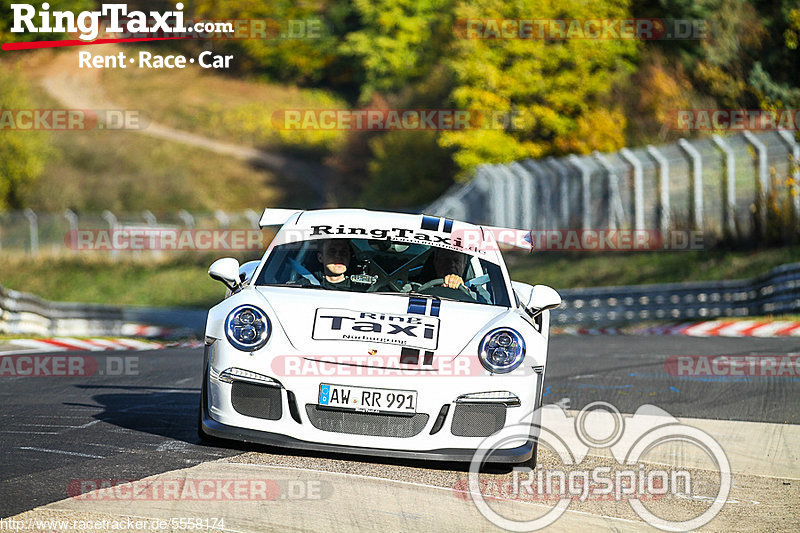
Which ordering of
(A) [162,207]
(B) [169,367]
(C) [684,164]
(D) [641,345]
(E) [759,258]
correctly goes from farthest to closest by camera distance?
(A) [162,207] → (C) [684,164] → (E) [759,258] → (D) [641,345] → (B) [169,367]

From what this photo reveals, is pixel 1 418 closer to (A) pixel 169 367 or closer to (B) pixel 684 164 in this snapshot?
(A) pixel 169 367

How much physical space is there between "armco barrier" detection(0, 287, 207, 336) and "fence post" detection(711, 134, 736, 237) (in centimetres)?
1102

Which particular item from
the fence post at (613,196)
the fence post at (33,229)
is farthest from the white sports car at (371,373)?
the fence post at (33,229)

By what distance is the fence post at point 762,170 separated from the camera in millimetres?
23141

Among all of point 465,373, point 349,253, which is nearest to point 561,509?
point 465,373

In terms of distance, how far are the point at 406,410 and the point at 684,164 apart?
2008cm

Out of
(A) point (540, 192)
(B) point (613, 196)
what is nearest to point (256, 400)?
(B) point (613, 196)

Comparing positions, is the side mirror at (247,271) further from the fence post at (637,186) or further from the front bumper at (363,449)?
the fence post at (637,186)

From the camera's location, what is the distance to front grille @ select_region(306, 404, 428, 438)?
6.32m

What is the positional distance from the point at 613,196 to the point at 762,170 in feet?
17.0

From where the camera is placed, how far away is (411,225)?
801 cm

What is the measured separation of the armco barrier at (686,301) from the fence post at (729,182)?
409cm

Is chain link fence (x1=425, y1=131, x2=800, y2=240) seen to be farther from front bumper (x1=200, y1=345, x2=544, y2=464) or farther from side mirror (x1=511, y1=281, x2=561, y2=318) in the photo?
front bumper (x1=200, y1=345, x2=544, y2=464)

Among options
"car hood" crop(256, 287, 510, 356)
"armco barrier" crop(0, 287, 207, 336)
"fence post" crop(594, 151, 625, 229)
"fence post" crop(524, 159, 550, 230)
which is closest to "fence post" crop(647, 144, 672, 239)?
"fence post" crop(594, 151, 625, 229)
